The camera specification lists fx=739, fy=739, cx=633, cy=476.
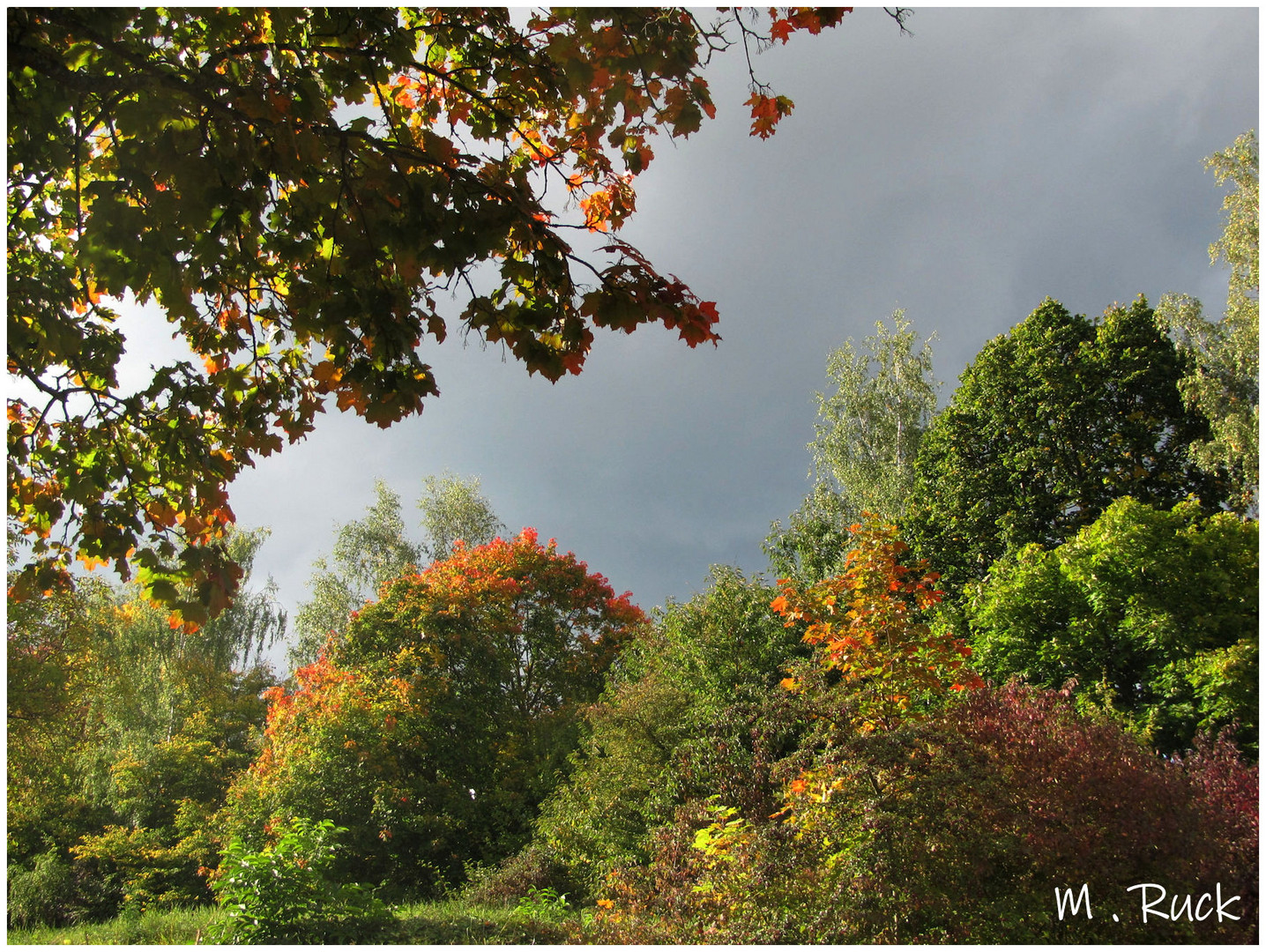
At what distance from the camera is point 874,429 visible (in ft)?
57.1

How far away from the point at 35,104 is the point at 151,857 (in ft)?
54.4

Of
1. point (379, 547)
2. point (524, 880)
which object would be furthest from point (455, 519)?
point (524, 880)

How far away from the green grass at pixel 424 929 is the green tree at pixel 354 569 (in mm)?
10870

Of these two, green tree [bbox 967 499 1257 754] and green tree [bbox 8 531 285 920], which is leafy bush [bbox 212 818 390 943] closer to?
green tree [bbox 8 531 285 920]

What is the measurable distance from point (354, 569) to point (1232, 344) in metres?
20.6

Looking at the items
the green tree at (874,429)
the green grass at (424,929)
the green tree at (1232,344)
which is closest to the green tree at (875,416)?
the green tree at (874,429)

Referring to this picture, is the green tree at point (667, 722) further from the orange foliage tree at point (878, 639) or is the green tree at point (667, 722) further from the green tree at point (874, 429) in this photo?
the green tree at point (874, 429)

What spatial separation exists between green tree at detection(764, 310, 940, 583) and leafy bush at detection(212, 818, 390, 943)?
38.6 feet

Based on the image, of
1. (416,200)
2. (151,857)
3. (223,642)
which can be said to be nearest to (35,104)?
(416,200)

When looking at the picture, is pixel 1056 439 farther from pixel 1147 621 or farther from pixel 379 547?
pixel 379 547

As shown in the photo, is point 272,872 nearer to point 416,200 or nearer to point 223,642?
point 416,200

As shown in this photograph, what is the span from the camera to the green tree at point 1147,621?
8.41 metres

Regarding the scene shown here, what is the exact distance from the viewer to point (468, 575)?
1628 centimetres

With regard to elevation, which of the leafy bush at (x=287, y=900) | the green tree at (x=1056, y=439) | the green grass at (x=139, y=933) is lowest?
the green grass at (x=139, y=933)
